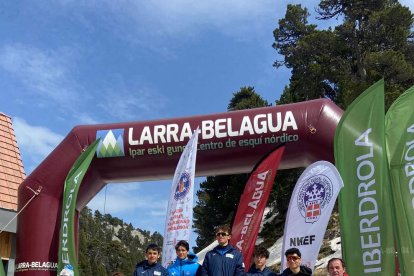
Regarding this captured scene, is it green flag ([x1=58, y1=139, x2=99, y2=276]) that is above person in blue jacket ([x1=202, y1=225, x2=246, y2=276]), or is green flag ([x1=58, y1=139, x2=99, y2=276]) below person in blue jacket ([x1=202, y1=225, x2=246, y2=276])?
above

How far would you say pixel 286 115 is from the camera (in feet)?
33.6

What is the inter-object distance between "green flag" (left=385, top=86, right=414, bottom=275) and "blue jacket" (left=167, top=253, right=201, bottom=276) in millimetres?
2174

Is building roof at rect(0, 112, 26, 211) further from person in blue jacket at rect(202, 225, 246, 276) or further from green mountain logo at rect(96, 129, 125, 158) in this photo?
person in blue jacket at rect(202, 225, 246, 276)

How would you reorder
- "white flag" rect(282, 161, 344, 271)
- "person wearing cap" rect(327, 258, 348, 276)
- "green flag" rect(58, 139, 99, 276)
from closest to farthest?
"person wearing cap" rect(327, 258, 348, 276), "white flag" rect(282, 161, 344, 271), "green flag" rect(58, 139, 99, 276)

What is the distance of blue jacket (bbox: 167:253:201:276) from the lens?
243 inches

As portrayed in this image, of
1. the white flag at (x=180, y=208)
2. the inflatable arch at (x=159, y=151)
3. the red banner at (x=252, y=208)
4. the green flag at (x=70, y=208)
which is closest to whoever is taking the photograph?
the white flag at (x=180, y=208)

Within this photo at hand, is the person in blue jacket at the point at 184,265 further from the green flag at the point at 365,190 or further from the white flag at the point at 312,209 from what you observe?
the green flag at the point at 365,190

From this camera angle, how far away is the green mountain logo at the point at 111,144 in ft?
36.1

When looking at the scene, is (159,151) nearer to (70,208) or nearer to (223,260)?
(70,208)

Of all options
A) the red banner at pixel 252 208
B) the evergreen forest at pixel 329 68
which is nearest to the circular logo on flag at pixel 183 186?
the red banner at pixel 252 208

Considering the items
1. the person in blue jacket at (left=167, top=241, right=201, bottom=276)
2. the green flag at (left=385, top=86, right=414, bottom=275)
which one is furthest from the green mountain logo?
the green flag at (left=385, top=86, right=414, bottom=275)

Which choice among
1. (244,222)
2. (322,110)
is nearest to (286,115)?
(322,110)

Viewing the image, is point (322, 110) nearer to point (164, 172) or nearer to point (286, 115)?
point (286, 115)

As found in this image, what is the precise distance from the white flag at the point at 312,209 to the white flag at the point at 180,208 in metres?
1.84
